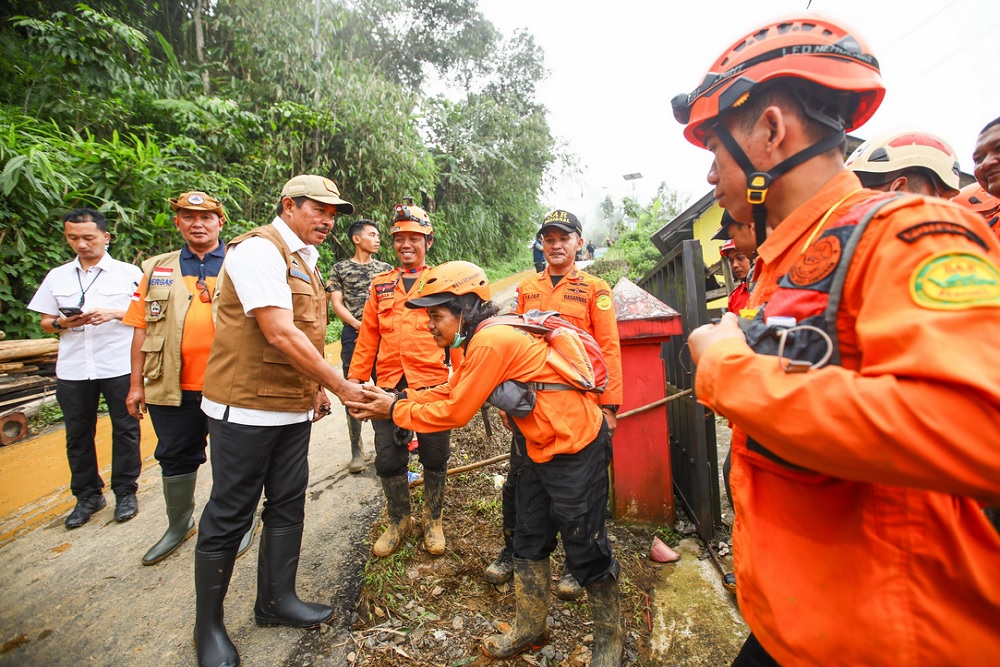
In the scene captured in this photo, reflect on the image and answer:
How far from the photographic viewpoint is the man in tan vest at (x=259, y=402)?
7.30 ft

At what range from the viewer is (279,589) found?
8.23ft

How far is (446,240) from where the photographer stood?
1430cm

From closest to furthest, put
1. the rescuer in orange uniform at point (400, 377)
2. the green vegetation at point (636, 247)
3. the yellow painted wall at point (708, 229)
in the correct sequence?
1. the rescuer in orange uniform at point (400, 377)
2. the yellow painted wall at point (708, 229)
3. the green vegetation at point (636, 247)

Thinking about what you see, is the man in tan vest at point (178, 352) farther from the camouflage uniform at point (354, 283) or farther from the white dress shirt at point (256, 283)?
the camouflage uniform at point (354, 283)

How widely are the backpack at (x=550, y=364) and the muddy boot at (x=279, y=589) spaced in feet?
4.87

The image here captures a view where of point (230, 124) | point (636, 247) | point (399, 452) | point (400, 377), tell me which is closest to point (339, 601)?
point (399, 452)

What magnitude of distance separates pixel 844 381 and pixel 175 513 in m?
3.86

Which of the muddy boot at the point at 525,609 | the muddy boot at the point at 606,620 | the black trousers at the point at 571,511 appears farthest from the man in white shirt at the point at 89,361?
the muddy boot at the point at 606,620

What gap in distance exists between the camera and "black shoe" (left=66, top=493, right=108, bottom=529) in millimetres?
3543

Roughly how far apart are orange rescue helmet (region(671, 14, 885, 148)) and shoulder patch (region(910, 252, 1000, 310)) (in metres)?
0.50

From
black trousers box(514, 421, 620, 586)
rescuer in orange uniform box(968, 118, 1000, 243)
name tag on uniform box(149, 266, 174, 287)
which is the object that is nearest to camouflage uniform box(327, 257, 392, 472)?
name tag on uniform box(149, 266, 174, 287)

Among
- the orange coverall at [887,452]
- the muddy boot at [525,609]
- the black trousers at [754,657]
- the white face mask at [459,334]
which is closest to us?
the orange coverall at [887,452]

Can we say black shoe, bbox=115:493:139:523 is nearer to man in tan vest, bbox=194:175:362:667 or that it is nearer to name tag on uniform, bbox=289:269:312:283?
man in tan vest, bbox=194:175:362:667

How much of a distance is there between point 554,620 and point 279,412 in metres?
1.92
